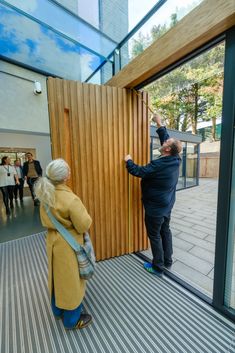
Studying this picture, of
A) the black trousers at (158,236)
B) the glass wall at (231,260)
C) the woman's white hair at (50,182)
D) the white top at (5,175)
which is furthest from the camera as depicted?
the white top at (5,175)

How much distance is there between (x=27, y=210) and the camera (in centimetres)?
493

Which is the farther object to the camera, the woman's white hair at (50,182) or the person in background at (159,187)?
the person in background at (159,187)

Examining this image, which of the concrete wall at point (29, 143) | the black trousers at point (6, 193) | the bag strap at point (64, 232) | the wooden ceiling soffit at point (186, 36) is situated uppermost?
the wooden ceiling soffit at point (186, 36)

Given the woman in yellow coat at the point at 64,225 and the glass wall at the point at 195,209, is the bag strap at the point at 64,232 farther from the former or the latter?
the glass wall at the point at 195,209

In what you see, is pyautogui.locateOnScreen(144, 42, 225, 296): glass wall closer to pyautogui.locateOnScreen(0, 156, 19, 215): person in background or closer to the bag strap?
the bag strap

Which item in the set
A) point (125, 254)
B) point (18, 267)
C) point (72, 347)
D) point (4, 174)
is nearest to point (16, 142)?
point (4, 174)

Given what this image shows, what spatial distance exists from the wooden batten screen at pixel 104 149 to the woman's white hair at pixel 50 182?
638 mm

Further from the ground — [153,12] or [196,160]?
[153,12]

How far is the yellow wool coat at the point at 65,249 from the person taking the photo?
119 cm

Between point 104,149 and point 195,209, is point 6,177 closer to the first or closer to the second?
point 104,149

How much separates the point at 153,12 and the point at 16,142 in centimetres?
752

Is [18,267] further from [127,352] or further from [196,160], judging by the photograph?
[196,160]

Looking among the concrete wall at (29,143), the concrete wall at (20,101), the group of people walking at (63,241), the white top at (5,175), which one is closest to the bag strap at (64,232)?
the group of people walking at (63,241)

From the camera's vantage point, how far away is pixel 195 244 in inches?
107
